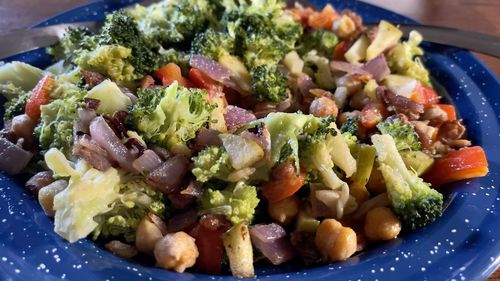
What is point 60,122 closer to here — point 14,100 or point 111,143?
point 111,143

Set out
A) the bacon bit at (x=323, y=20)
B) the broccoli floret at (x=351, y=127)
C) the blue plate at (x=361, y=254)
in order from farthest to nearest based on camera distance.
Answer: the bacon bit at (x=323, y=20) < the broccoli floret at (x=351, y=127) < the blue plate at (x=361, y=254)

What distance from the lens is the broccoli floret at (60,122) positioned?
180 cm

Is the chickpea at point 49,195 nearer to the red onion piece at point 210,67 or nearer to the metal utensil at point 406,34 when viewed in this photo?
the red onion piece at point 210,67

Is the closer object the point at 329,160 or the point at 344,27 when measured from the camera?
the point at 329,160

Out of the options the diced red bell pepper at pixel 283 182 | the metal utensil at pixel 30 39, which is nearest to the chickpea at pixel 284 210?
the diced red bell pepper at pixel 283 182

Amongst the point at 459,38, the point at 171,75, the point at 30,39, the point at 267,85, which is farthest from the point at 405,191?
the point at 30,39

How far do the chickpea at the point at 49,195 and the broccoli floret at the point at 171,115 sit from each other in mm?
306

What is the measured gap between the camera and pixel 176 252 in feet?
5.00

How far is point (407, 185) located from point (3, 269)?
4.08 ft

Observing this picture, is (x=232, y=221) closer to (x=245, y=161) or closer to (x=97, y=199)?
(x=245, y=161)

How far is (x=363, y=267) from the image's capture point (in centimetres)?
154

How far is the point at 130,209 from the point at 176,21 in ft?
3.25

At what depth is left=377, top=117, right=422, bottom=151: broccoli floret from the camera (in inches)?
74.2

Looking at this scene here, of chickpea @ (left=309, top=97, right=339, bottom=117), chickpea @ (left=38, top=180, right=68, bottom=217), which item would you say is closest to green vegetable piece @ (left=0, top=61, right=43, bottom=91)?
chickpea @ (left=38, top=180, right=68, bottom=217)
